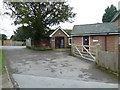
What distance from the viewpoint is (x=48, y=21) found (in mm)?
19922

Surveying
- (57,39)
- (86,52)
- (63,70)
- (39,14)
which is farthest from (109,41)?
(39,14)

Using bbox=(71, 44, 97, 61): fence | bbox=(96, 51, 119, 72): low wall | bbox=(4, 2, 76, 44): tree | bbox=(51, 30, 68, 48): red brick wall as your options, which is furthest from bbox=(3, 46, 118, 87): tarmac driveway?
bbox=(51, 30, 68, 48): red brick wall

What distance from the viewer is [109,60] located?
559 centimetres

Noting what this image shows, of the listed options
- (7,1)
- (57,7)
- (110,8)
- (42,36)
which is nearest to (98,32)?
(57,7)

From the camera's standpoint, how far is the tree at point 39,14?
17.7 metres

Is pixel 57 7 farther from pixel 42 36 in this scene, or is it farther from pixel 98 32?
pixel 98 32

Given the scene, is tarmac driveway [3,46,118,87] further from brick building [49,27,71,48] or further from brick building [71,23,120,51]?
brick building [49,27,71,48]

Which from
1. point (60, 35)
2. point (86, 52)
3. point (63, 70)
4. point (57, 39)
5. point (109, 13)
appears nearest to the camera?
point (63, 70)

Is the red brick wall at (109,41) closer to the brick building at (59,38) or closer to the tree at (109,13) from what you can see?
the brick building at (59,38)

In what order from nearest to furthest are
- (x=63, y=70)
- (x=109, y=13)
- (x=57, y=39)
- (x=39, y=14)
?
(x=63, y=70), (x=39, y=14), (x=57, y=39), (x=109, y=13)

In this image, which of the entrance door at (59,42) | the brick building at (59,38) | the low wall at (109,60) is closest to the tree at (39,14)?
the brick building at (59,38)

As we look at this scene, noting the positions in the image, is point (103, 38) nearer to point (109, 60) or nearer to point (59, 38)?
point (109, 60)

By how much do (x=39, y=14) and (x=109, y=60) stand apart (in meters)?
15.1

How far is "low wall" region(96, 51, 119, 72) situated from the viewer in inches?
203
